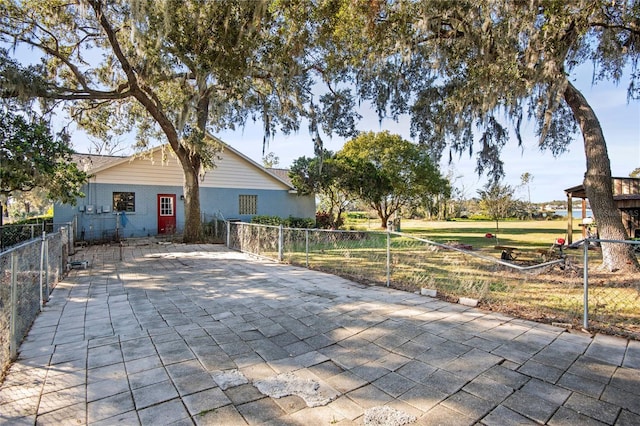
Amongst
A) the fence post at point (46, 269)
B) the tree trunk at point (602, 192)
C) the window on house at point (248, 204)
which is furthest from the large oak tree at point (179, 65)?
the tree trunk at point (602, 192)

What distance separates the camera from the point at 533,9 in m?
6.27

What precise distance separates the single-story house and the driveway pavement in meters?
10.2

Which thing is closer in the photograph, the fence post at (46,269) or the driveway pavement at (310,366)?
the driveway pavement at (310,366)

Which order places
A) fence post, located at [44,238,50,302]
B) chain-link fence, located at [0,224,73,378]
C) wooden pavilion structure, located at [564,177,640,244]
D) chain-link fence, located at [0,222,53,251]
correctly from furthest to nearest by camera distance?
wooden pavilion structure, located at [564,177,640,244] → chain-link fence, located at [0,222,53,251] → fence post, located at [44,238,50,302] → chain-link fence, located at [0,224,73,378]

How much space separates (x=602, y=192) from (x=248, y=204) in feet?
46.6

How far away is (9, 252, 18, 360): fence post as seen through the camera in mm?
2990

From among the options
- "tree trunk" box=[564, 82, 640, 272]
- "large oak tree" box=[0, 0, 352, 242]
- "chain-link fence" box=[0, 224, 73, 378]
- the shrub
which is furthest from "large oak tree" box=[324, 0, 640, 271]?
the shrub

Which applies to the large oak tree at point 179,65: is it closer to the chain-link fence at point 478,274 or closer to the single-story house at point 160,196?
the single-story house at point 160,196

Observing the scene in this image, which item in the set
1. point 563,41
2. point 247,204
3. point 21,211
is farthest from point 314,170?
point 21,211

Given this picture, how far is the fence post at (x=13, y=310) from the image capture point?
9.81 feet

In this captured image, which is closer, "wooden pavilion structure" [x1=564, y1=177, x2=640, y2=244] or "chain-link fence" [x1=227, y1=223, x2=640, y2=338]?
"chain-link fence" [x1=227, y1=223, x2=640, y2=338]

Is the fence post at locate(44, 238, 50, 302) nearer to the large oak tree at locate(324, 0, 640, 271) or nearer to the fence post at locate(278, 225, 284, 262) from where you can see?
the fence post at locate(278, 225, 284, 262)

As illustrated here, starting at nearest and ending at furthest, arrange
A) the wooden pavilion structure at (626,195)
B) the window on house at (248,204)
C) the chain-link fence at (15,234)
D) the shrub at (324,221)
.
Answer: the chain-link fence at (15,234)
the wooden pavilion structure at (626,195)
the window on house at (248,204)
the shrub at (324,221)

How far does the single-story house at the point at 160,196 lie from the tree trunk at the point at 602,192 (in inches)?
504
